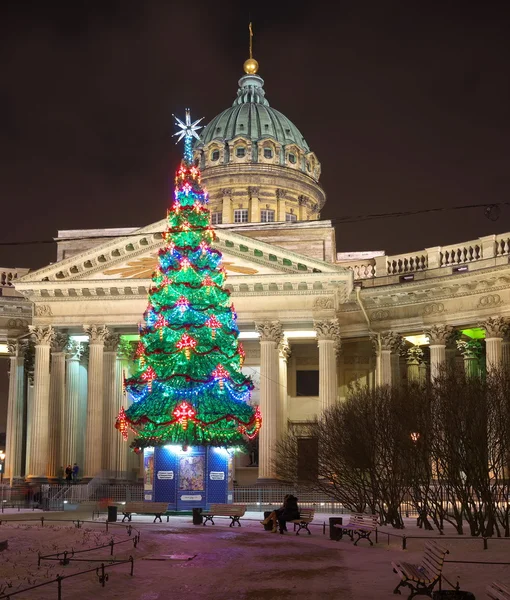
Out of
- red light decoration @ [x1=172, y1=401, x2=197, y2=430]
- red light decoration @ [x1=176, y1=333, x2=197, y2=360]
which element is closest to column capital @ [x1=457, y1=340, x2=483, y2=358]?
red light decoration @ [x1=176, y1=333, x2=197, y2=360]

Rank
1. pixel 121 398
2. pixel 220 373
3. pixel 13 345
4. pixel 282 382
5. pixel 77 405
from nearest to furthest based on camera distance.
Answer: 1. pixel 220 373
2. pixel 282 382
3. pixel 121 398
4. pixel 77 405
5. pixel 13 345

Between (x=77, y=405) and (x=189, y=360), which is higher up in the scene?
(x=189, y=360)

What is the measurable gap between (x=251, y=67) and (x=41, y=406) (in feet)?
172

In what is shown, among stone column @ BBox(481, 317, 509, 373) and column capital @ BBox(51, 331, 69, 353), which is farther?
column capital @ BBox(51, 331, 69, 353)

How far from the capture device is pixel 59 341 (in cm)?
4978

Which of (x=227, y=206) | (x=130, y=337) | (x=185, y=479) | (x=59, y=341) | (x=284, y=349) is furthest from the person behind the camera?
(x=227, y=206)

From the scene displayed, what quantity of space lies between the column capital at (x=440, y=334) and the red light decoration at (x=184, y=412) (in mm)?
16286

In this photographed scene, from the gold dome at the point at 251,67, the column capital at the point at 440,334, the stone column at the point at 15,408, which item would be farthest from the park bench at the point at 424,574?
the gold dome at the point at 251,67

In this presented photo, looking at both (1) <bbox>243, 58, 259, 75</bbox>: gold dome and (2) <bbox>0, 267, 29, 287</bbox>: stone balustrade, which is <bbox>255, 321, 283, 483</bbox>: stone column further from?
(1) <bbox>243, 58, 259, 75</bbox>: gold dome

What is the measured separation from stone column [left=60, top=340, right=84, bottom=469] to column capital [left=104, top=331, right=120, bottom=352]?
2.40 metres

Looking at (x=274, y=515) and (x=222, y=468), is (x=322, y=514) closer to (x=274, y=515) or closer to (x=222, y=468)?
(x=222, y=468)

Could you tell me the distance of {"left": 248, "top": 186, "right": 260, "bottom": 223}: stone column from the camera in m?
73.0

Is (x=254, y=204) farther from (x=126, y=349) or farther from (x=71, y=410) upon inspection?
(x=71, y=410)

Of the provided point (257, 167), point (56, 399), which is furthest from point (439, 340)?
point (257, 167)
